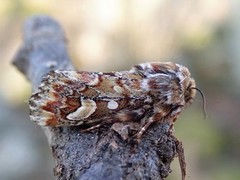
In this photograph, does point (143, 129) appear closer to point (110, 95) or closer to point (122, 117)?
point (122, 117)

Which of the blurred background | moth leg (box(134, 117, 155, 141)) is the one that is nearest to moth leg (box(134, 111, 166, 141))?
moth leg (box(134, 117, 155, 141))

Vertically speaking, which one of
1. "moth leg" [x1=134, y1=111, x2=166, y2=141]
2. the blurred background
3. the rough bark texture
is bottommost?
the rough bark texture

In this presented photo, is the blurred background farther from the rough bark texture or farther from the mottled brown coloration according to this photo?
the rough bark texture

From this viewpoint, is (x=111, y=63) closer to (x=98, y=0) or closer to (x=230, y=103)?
(x=98, y=0)

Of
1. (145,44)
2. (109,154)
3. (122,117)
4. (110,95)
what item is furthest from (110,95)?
(145,44)

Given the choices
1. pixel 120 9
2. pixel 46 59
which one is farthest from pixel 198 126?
pixel 46 59

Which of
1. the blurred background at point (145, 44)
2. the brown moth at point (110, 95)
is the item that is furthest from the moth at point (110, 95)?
the blurred background at point (145, 44)

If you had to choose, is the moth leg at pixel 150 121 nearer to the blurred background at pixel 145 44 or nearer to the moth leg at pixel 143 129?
the moth leg at pixel 143 129
